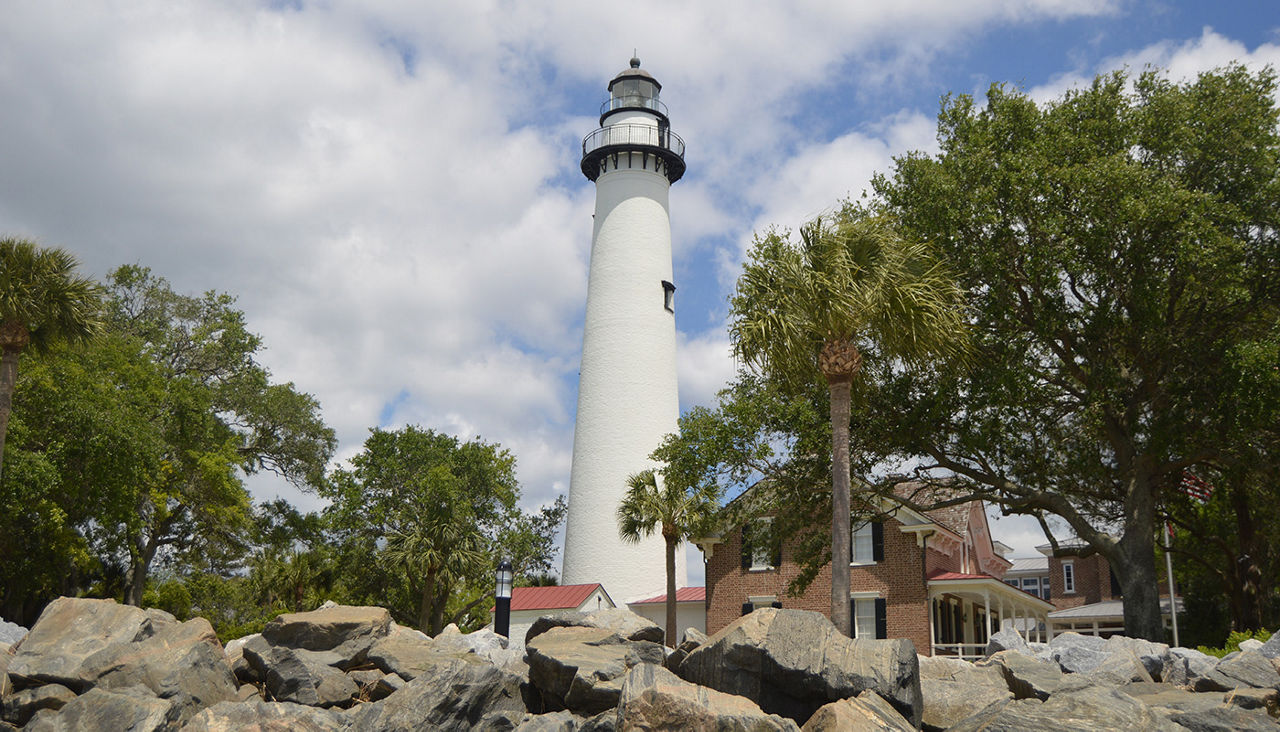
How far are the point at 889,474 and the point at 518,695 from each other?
13.7 m

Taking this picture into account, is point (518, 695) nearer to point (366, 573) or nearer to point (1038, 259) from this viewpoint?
point (1038, 259)

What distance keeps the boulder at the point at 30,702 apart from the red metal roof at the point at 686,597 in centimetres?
2380

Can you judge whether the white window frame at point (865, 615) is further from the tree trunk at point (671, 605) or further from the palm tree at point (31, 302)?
the palm tree at point (31, 302)

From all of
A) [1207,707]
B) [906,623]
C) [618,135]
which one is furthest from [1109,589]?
[1207,707]

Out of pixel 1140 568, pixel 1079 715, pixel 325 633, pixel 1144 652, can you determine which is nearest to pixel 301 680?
pixel 325 633

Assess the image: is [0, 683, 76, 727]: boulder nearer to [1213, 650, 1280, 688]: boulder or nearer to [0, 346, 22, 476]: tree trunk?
[0, 346, 22, 476]: tree trunk

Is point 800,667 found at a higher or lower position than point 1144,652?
lower

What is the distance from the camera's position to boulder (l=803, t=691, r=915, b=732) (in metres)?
10.5

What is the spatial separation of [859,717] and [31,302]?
21.7 meters

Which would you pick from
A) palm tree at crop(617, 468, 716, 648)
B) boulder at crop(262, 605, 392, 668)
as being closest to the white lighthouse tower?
palm tree at crop(617, 468, 716, 648)

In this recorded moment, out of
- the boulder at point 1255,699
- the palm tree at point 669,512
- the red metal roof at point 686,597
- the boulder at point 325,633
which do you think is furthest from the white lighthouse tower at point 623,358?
the boulder at point 1255,699

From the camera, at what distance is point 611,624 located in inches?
672

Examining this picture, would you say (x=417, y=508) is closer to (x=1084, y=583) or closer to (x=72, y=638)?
(x=72, y=638)

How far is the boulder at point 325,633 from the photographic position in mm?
16984
